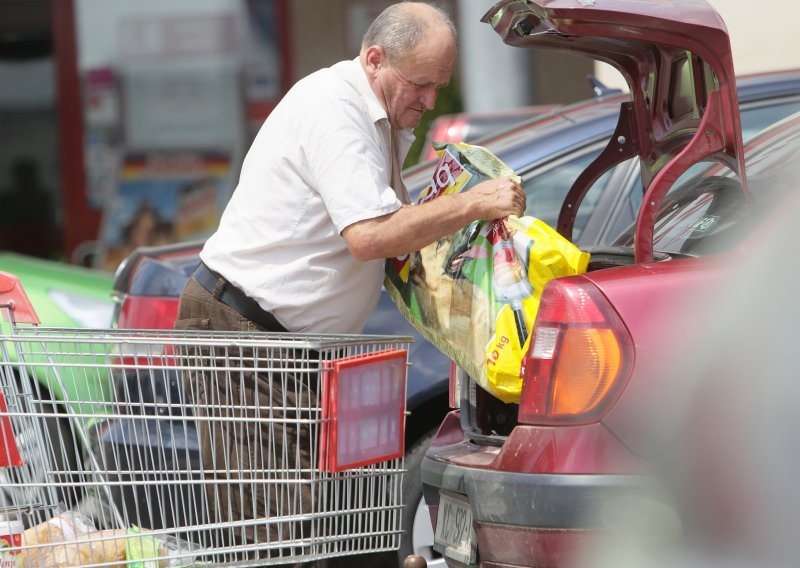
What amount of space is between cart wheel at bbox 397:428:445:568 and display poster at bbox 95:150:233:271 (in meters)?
6.84

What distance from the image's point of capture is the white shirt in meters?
3.19

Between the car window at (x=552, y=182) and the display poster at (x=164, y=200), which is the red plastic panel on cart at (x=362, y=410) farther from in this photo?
the display poster at (x=164, y=200)

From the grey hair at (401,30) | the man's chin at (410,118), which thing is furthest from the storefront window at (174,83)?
the grey hair at (401,30)

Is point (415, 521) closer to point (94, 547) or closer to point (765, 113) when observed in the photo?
point (94, 547)

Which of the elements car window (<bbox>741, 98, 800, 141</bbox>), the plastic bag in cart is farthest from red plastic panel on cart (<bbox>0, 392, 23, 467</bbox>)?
car window (<bbox>741, 98, 800, 141</bbox>)

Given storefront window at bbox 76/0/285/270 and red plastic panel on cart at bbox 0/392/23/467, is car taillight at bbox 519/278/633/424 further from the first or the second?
storefront window at bbox 76/0/285/270

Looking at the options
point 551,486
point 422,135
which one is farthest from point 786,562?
point 422,135

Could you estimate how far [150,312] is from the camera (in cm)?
440

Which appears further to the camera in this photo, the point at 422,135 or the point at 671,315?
the point at 422,135

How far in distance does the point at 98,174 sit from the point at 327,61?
2319 mm

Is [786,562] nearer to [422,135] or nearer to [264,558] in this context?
[264,558]

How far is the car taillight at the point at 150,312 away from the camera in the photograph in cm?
436

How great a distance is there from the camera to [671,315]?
8.79ft

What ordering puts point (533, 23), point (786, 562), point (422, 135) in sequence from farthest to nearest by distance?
point (422, 135), point (533, 23), point (786, 562)
